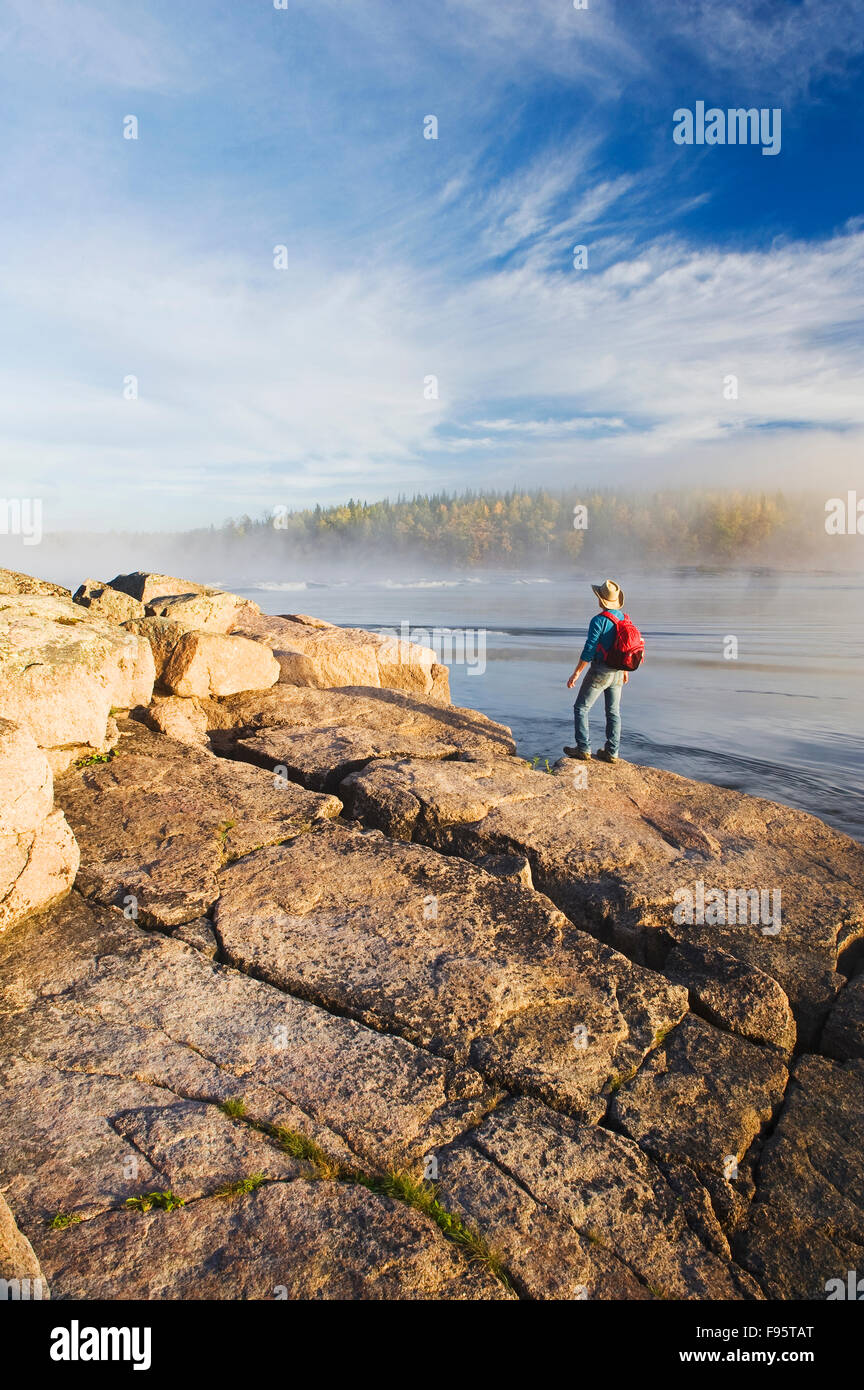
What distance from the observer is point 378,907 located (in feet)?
18.3

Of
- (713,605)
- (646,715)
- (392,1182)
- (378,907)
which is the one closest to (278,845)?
(378,907)

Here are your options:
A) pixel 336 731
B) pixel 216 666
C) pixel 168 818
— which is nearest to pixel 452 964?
pixel 168 818

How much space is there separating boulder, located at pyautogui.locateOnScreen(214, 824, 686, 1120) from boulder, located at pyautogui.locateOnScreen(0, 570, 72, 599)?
515cm

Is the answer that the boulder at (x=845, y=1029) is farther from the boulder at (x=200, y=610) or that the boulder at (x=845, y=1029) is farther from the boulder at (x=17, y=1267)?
the boulder at (x=200, y=610)

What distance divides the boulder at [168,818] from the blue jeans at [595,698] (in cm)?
446

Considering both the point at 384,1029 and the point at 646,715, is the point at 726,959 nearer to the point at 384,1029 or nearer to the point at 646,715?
the point at 384,1029

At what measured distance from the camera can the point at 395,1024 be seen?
14.6 feet

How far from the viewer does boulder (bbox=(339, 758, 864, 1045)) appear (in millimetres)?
5781

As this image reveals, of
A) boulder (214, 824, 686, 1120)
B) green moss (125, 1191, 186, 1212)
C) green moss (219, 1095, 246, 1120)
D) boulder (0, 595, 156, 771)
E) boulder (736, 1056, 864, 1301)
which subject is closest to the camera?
green moss (125, 1191, 186, 1212)

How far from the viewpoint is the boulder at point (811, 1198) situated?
3369 millimetres

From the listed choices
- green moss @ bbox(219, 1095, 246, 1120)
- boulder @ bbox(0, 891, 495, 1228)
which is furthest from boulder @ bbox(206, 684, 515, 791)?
green moss @ bbox(219, 1095, 246, 1120)

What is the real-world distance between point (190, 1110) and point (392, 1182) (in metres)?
1.08

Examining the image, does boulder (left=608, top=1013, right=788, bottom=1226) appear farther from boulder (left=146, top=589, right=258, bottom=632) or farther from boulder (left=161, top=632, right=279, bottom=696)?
boulder (left=146, top=589, right=258, bottom=632)

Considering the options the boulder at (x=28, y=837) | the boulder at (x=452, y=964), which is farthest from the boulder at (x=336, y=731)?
the boulder at (x=28, y=837)
